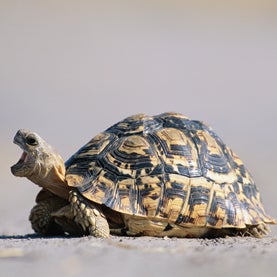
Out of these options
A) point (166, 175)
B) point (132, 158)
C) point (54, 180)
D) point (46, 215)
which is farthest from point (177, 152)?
point (46, 215)

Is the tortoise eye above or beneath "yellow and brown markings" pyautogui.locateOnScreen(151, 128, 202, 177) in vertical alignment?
above

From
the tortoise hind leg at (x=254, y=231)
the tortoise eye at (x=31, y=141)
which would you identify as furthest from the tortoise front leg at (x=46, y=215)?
the tortoise hind leg at (x=254, y=231)

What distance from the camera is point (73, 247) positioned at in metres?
8.46

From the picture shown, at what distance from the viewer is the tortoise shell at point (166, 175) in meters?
10.0

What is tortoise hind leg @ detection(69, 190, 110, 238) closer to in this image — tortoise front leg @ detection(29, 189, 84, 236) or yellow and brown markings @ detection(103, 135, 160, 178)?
tortoise front leg @ detection(29, 189, 84, 236)

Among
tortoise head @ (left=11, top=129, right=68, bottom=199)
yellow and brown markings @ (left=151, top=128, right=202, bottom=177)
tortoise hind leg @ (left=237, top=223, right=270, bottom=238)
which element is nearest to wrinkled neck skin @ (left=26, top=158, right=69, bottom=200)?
tortoise head @ (left=11, top=129, right=68, bottom=199)

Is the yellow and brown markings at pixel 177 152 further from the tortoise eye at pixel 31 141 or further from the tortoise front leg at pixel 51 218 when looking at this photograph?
the tortoise eye at pixel 31 141

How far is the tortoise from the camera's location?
32.8 ft

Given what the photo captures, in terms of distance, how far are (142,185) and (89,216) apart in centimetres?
87

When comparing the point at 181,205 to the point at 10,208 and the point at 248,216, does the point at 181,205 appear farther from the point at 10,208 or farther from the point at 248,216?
the point at 10,208

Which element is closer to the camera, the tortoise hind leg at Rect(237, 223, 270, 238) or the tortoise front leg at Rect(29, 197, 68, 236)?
the tortoise front leg at Rect(29, 197, 68, 236)

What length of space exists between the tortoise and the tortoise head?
0.01 metres

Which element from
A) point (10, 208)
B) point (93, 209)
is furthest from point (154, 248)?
point (10, 208)

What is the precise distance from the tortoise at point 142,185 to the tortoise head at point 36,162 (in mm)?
14
